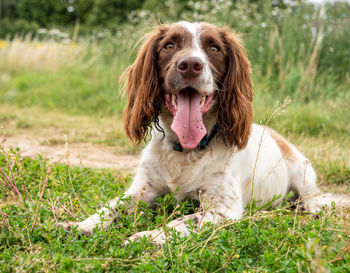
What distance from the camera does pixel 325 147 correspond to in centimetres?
463

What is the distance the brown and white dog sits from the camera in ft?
8.58

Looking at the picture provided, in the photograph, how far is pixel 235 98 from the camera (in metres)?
2.89

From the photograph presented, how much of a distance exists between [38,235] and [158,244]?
661mm

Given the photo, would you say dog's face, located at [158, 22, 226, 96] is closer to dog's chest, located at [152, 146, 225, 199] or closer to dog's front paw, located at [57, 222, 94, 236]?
dog's chest, located at [152, 146, 225, 199]

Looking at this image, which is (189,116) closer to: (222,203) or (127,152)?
(222,203)

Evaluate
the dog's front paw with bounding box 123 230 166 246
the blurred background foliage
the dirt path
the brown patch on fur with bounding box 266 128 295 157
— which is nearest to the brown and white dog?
the dog's front paw with bounding box 123 230 166 246

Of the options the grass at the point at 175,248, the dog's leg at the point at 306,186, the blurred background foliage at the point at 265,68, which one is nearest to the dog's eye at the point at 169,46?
the grass at the point at 175,248

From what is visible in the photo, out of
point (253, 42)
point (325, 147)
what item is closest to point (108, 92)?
point (253, 42)

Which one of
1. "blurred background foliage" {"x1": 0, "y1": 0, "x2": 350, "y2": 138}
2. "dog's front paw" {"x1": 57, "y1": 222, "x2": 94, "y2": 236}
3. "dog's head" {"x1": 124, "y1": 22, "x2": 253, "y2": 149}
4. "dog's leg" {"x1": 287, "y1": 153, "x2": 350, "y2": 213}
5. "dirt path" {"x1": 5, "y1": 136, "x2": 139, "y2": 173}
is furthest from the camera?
"blurred background foliage" {"x1": 0, "y1": 0, "x2": 350, "y2": 138}

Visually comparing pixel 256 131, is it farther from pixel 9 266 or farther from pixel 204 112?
pixel 9 266

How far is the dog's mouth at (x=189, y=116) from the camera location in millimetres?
2607

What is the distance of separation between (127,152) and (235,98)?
8.19ft

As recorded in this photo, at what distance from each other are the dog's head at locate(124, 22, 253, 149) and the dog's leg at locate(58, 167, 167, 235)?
1.25 feet

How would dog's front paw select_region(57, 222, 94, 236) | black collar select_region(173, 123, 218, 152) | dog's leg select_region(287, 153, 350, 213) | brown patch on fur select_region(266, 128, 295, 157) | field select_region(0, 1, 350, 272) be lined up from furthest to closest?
brown patch on fur select_region(266, 128, 295, 157) → dog's leg select_region(287, 153, 350, 213) → black collar select_region(173, 123, 218, 152) → dog's front paw select_region(57, 222, 94, 236) → field select_region(0, 1, 350, 272)
